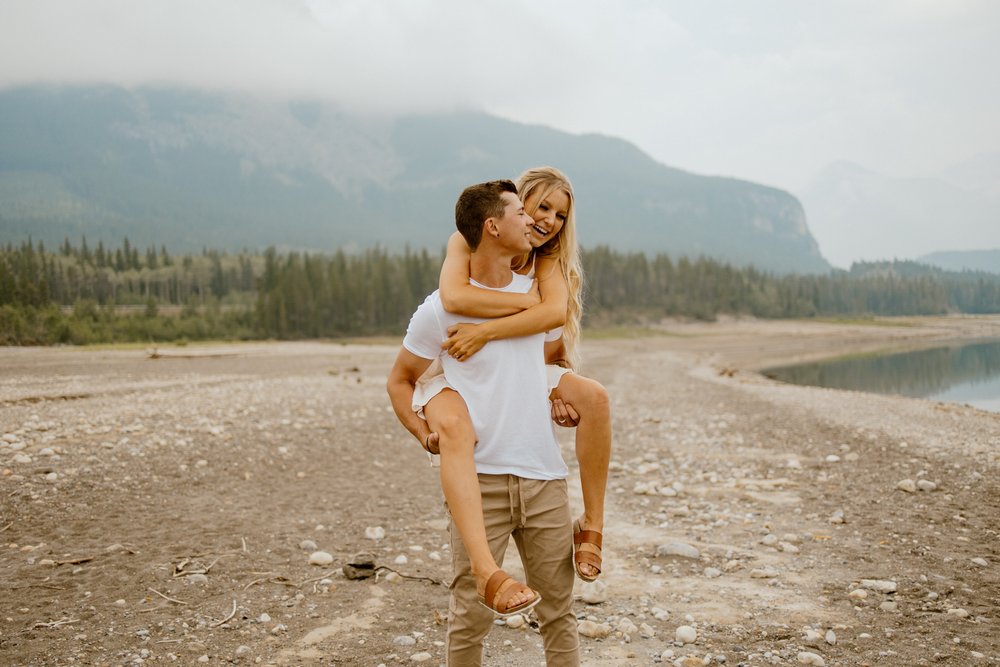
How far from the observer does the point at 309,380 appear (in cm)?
2538

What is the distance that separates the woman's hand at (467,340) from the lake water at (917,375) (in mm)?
33307

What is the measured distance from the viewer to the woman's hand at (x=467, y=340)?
352 cm

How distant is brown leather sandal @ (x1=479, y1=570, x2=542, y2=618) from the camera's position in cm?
311

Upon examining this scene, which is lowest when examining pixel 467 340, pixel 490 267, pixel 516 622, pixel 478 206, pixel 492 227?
pixel 516 622

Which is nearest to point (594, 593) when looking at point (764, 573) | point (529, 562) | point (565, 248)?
point (764, 573)

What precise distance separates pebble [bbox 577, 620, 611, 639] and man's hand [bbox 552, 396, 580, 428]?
2548 mm

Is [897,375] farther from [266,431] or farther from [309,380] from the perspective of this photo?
[266,431]

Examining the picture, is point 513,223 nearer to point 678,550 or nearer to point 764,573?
point 764,573

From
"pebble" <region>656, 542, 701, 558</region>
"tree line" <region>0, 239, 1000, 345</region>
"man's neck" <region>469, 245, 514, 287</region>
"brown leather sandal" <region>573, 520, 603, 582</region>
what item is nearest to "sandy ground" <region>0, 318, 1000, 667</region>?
"pebble" <region>656, 542, 701, 558</region>

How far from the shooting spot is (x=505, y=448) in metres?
3.59

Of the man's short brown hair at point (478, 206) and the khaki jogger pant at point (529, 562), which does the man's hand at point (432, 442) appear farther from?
the man's short brown hair at point (478, 206)

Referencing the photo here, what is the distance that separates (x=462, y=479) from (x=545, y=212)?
1.42 meters

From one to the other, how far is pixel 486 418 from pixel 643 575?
4021 mm

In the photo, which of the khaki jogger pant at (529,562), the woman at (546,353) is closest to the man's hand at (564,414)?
the woman at (546,353)
